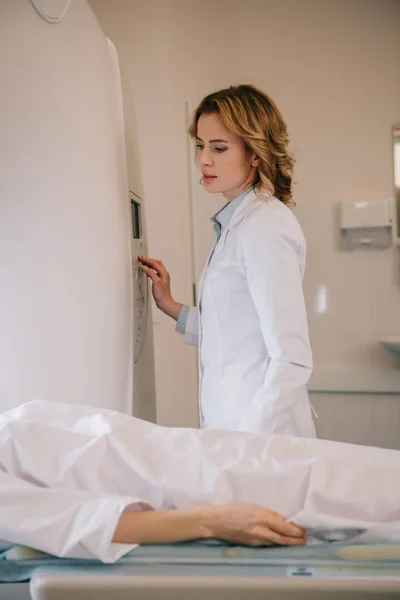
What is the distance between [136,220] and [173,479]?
0.91 meters

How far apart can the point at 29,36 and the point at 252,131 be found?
1.77 ft

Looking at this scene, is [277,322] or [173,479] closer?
[173,479]

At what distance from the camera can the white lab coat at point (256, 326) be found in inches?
52.6

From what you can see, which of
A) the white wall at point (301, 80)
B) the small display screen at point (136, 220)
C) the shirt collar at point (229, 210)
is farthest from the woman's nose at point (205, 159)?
the white wall at point (301, 80)

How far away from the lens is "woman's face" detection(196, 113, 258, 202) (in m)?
1.55

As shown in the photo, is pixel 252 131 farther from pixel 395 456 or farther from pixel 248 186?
pixel 395 456

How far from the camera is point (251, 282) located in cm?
137

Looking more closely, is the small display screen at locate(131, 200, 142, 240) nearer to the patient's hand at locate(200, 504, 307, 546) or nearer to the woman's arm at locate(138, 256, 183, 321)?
the woman's arm at locate(138, 256, 183, 321)

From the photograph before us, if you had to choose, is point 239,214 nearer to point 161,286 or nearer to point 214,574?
point 161,286

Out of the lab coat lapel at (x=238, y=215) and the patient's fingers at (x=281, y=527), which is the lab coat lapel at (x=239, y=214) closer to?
the lab coat lapel at (x=238, y=215)

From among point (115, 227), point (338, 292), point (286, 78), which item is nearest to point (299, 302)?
point (115, 227)

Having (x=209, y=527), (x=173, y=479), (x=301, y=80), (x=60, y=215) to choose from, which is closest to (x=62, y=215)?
(x=60, y=215)

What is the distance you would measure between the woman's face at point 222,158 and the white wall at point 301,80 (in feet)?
3.78

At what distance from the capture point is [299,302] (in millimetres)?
1361
